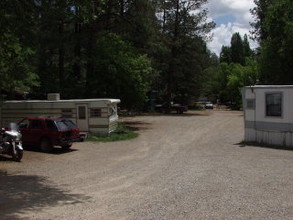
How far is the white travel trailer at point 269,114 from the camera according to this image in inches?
763

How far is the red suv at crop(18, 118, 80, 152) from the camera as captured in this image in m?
18.3

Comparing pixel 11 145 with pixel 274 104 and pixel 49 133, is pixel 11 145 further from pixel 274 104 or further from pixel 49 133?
pixel 274 104

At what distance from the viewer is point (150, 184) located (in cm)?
1077

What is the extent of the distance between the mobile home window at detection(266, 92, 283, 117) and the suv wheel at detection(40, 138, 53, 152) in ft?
33.9

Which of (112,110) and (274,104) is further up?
(274,104)

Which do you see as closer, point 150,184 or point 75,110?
point 150,184

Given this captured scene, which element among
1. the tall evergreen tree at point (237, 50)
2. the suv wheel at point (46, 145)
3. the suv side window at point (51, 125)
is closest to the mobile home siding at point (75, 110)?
the suv side window at point (51, 125)

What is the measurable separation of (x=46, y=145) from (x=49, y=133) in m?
0.57

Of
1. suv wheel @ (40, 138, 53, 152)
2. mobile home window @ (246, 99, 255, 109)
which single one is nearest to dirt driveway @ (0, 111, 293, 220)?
suv wheel @ (40, 138, 53, 152)

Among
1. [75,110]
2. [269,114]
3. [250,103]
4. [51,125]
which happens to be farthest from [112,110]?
[269,114]

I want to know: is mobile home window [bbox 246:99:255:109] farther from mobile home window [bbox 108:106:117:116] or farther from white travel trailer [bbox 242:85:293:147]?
mobile home window [bbox 108:106:117:116]

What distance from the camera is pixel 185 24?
54.5 meters

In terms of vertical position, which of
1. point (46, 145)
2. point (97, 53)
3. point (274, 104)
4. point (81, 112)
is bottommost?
point (46, 145)

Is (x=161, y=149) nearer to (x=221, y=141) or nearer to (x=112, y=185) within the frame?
(x=221, y=141)
